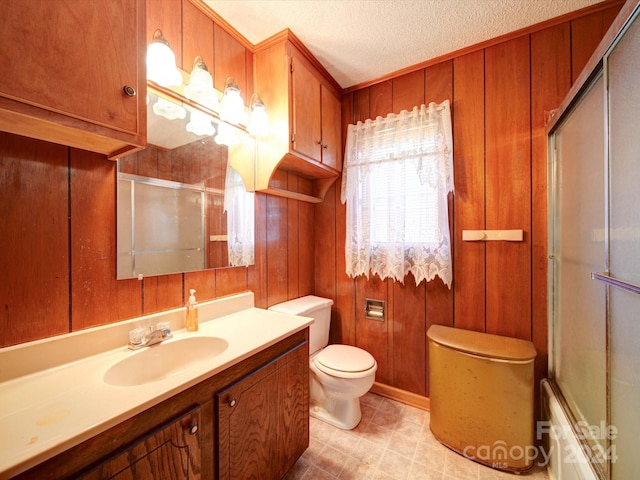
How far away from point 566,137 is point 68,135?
215 cm

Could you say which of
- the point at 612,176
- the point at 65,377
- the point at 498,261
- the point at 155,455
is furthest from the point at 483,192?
the point at 65,377

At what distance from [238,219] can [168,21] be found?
101 cm

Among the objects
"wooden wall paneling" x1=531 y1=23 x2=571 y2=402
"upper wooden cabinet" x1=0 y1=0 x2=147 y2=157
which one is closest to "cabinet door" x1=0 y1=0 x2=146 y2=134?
"upper wooden cabinet" x1=0 y1=0 x2=147 y2=157

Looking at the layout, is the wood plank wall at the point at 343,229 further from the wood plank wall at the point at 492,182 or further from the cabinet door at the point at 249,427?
the cabinet door at the point at 249,427

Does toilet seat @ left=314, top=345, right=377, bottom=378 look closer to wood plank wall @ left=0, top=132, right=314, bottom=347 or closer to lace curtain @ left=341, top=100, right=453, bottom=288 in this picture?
lace curtain @ left=341, top=100, right=453, bottom=288

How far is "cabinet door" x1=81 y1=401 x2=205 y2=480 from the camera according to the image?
2.06ft

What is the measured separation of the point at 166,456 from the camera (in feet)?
2.38

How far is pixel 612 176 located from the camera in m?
0.89

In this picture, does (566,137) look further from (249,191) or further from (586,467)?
(249,191)

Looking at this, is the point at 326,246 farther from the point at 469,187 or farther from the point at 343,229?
the point at 469,187

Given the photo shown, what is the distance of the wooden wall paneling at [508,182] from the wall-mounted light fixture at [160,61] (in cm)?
180

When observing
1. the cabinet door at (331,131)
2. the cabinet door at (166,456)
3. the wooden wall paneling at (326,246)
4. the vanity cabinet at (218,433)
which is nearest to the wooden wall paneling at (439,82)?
the cabinet door at (331,131)

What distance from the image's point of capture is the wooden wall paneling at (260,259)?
1666 mm

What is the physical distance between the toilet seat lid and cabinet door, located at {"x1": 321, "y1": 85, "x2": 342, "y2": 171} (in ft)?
4.42
